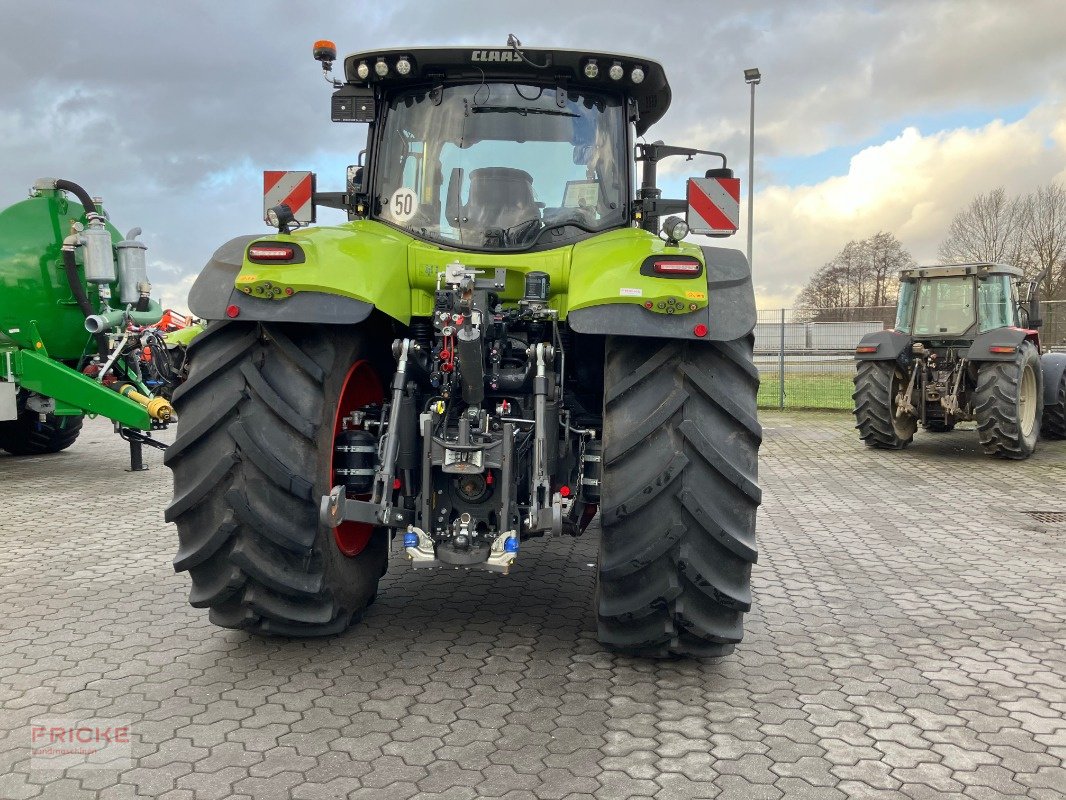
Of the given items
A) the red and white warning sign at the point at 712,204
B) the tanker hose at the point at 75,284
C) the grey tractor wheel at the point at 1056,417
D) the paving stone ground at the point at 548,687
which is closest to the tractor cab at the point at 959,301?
the grey tractor wheel at the point at 1056,417

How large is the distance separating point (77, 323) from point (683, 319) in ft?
27.0

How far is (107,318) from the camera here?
9766mm

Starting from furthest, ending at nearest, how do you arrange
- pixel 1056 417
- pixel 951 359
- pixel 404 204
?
pixel 1056 417, pixel 951 359, pixel 404 204

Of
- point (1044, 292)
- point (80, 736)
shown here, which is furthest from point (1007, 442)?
point (1044, 292)

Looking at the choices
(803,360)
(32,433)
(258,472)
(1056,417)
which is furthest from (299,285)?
(803,360)

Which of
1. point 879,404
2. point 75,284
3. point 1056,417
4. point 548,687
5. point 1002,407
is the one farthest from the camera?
point 1056,417

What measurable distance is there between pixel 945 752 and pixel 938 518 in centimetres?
489

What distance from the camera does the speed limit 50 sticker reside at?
475cm

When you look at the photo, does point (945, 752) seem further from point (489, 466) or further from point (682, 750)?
point (489, 466)

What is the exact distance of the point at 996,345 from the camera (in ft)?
36.2

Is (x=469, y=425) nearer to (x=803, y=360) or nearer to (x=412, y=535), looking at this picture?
(x=412, y=535)

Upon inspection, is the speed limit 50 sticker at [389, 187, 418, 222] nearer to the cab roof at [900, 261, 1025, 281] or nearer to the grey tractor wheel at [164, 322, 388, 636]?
A: the grey tractor wheel at [164, 322, 388, 636]

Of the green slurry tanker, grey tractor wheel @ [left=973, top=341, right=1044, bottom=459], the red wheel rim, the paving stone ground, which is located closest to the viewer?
the paving stone ground

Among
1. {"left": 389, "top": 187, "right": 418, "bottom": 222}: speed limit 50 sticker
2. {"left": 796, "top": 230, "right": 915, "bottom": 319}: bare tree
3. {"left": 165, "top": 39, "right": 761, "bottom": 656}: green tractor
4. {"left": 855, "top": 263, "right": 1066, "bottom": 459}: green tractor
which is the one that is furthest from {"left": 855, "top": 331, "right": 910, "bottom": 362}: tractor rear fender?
{"left": 796, "top": 230, "right": 915, "bottom": 319}: bare tree
